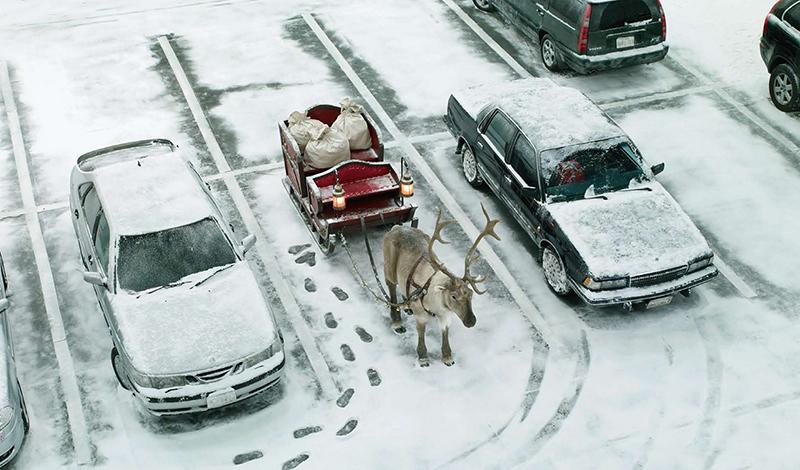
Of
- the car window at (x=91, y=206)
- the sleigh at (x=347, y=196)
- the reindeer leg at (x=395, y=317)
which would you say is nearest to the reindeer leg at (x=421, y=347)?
the reindeer leg at (x=395, y=317)

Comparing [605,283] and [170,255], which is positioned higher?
[170,255]

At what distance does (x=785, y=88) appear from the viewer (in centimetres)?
1455

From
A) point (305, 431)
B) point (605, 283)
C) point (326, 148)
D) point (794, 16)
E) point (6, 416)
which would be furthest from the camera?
point (794, 16)

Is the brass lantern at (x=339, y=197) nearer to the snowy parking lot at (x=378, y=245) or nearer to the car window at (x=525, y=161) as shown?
the snowy parking lot at (x=378, y=245)

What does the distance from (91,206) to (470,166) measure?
530cm

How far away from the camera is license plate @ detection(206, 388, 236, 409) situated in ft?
29.5

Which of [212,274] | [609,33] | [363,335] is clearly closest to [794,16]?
[609,33]

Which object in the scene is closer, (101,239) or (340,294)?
(101,239)

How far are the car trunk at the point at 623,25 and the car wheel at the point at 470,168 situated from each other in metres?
3.46

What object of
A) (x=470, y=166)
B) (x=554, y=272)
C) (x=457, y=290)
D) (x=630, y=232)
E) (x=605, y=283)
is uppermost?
(x=457, y=290)

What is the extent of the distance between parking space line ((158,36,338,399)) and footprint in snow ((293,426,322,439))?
1.49 ft

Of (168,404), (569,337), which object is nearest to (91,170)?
(168,404)

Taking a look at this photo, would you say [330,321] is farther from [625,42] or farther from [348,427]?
[625,42]

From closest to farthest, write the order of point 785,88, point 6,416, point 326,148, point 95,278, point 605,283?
point 6,416
point 95,278
point 605,283
point 326,148
point 785,88
